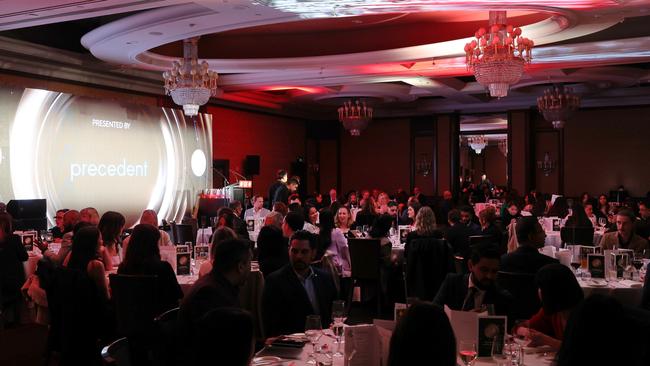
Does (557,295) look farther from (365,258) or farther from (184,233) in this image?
(184,233)

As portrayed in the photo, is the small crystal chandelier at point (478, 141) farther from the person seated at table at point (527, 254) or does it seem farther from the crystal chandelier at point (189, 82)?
the person seated at table at point (527, 254)

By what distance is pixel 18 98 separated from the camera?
969cm

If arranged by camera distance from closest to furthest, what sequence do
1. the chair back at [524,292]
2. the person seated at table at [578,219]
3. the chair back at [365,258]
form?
the chair back at [524,292] → the chair back at [365,258] → the person seated at table at [578,219]

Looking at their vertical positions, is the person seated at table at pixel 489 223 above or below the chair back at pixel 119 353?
above

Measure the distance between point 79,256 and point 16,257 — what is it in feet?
6.75

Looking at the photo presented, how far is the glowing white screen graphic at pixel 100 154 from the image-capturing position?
975 centimetres

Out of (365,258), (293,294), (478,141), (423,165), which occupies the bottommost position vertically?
(365,258)

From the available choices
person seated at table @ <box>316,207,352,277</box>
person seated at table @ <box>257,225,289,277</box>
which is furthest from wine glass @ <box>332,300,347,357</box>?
person seated at table @ <box>316,207,352,277</box>

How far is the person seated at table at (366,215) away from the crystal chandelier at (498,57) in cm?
311

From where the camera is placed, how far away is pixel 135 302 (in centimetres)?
439

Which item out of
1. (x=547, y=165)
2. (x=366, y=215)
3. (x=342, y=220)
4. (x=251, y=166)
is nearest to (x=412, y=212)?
(x=366, y=215)

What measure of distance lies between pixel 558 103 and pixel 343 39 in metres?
4.98

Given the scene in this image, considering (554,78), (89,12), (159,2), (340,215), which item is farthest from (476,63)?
(554,78)

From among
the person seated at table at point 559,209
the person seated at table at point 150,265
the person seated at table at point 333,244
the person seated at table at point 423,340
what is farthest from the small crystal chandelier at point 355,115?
the person seated at table at point 423,340
